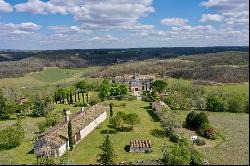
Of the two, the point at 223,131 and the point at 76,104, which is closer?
the point at 223,131

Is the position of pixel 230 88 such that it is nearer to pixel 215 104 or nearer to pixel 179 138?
pixel 215 104

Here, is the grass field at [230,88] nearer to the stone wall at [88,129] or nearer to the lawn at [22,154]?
the stone wall at [88,129]

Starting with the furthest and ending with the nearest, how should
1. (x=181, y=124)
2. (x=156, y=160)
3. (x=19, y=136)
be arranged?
(x=181, y=124) < (x=19, y=136) < (x=156, y=160)

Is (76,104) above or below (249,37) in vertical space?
below

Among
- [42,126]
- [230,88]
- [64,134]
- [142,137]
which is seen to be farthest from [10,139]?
[230,88]

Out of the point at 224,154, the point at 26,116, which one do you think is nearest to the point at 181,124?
the point at 224,154

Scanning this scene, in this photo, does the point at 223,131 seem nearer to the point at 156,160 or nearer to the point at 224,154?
the point at 224,154
